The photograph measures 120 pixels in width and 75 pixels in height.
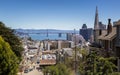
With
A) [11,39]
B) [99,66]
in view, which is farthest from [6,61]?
[11,39]

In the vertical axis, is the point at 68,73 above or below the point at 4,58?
below

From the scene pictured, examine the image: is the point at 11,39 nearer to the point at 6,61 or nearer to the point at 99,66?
the point at 6,61

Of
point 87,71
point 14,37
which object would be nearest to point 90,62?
point 87,71

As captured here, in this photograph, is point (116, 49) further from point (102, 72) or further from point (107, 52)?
point (102, 72)

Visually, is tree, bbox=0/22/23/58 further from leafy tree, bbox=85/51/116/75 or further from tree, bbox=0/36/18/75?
leafy tree, bbox=85/51/116/75

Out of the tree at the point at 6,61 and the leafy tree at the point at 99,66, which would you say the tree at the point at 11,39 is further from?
the leafy tree at the point at 99,66

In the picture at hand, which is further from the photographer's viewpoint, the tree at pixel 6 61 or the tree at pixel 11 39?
the tree at pixel 11 39

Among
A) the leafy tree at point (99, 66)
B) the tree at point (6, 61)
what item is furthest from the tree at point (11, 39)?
the leafy tree at point (99, 66)

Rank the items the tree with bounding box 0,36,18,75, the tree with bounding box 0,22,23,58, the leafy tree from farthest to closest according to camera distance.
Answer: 1. the tree with bounding box 0,22,23,58
2. the tree with bounding box 0,36,18,75
3. the leafy tree

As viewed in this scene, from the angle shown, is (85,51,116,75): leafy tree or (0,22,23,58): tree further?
(0,22,23,58): tree

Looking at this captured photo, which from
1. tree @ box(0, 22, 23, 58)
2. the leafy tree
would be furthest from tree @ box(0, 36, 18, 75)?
tree @ box(0, 22, 23, 58)

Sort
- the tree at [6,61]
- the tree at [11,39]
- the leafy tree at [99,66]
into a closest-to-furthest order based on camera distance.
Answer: the leafy tree at [99,66]
the tree at [6,61]
the tree at [11,39]
